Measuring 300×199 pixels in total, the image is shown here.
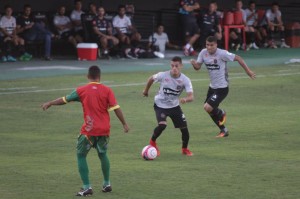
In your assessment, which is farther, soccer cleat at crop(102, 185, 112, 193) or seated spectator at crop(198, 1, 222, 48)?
seated spectator at crop(198, 1, 222, 48)

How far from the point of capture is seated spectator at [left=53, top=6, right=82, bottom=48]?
31.2 metres

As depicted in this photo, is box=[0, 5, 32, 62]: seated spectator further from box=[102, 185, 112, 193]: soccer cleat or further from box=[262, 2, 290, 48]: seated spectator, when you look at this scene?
box=[102, 185, 112, 193]: soccer cleat

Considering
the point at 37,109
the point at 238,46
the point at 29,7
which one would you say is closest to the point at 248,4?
the point at 238,46

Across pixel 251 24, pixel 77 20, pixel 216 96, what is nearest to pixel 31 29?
pixel 77 20

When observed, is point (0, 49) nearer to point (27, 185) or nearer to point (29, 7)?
point (29, 7)

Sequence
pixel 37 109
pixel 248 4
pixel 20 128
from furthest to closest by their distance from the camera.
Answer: pixel 248 4 → pixel 37 109 → pixel 20 128

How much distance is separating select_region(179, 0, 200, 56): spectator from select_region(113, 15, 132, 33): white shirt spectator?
2439 millimetres

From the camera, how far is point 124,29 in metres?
31.9

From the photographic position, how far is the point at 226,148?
15695mm

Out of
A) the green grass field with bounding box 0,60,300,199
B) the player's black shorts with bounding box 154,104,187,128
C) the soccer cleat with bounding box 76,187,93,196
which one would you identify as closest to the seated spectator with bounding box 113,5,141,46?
the green grass field with bounding box 0,60,300,199

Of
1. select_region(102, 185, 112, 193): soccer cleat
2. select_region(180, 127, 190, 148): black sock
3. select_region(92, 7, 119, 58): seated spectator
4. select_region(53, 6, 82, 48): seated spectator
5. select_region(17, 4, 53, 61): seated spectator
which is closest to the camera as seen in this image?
select_region(102, 185, 112, 193): soccer cleat

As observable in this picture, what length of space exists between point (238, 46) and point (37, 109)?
52.7ft

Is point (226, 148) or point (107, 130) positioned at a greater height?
point (107, 130)

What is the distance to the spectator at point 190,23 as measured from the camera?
33.3m
